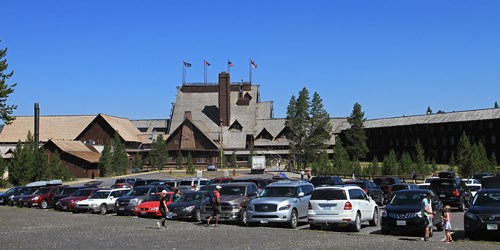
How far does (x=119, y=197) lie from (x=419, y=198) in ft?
61.9

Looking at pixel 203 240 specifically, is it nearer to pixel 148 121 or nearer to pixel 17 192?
pixel 17 192

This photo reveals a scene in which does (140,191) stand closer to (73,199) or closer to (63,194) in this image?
(73,199)

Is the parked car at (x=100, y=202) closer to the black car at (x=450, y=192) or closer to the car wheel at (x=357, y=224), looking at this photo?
the car wheel at (x=357, y=224)

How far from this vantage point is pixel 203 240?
20.0 metres

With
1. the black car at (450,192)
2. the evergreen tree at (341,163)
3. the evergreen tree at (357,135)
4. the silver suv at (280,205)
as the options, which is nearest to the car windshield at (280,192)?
the silver suv at (280,205)

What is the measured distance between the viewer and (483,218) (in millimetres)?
18609

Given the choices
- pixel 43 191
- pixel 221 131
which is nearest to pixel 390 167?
pixel 221 131

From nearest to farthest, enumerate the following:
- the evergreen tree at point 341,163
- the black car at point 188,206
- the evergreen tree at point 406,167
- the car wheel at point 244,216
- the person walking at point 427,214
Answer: the person walking at point 427,214, the car wheel at point 244,216, the black car at point 188,206, the evergreen tree at point 406,167, the evergreen tree at point 341,163

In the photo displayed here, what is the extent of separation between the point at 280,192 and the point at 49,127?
110 meters

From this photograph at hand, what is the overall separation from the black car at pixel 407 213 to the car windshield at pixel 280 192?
187 inches

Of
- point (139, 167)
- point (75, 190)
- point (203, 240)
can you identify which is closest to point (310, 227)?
point (203, 240)

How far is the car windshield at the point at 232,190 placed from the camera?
27688mm

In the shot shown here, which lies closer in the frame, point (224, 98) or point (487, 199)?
point (487, 199)

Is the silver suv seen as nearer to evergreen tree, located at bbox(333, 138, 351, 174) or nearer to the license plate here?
the license plate
